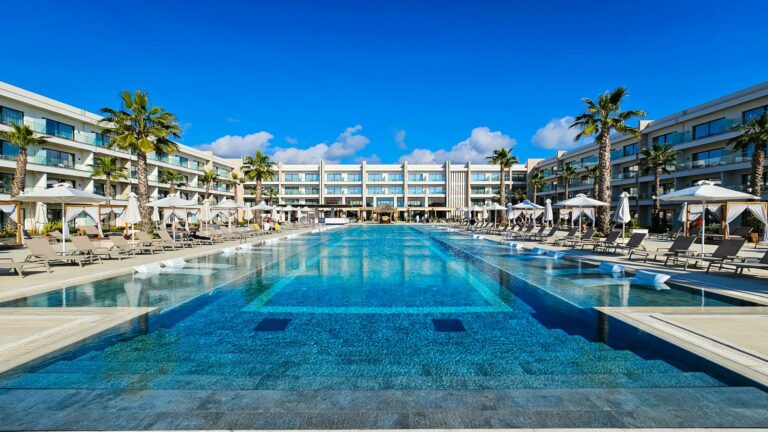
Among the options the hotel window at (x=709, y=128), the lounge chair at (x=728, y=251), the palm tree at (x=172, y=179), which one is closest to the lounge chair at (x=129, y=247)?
the lounge chair at (x=728, y=251)

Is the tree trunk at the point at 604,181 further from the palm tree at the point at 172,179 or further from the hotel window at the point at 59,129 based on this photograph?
the palm tree at the point at 172,179

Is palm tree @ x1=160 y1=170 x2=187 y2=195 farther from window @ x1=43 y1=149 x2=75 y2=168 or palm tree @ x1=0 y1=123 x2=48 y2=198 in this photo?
palm tree @ x1=0 y1=123 x2=48 y2=198

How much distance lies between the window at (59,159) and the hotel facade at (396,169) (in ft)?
0.32

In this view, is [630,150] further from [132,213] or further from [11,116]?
[11,116]

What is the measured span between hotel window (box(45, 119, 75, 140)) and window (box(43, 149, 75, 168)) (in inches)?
56.9

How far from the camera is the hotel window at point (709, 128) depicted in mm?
31125

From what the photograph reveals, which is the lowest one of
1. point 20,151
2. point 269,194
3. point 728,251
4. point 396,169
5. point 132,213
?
point 728,251

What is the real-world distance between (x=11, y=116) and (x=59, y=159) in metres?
5.21

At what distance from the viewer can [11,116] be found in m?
28.0

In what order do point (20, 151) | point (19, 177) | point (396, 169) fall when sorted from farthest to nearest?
1. point (396, 169)
2. point (20, 151)
3. point (19, 177)

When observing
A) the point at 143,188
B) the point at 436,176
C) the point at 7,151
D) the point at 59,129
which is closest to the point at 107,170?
the point at 59,129

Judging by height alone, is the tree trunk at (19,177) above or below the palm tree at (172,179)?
below

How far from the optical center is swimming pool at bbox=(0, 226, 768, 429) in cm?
319

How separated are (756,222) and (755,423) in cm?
2783
